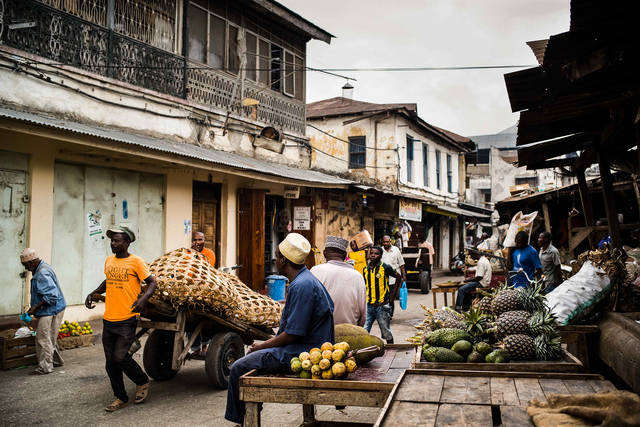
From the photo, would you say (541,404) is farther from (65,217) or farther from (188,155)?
(65,217)

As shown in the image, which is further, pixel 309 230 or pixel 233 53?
pixel 309 230

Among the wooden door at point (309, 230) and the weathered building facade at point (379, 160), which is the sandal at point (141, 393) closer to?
the wooden door at point (309, 230)

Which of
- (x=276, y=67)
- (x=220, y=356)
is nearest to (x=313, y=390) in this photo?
(x=220, y=356)

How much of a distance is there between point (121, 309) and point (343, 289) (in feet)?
7.67

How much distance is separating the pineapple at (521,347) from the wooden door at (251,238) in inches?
404

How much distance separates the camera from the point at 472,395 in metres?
2.75

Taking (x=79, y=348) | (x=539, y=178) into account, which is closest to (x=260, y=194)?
(x=79, y=348)

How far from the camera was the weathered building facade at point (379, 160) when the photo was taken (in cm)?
2080

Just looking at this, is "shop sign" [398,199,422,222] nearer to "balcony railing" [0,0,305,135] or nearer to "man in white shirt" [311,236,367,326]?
"balcony railing" [0,0,305,135]

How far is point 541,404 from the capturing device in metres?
2.43

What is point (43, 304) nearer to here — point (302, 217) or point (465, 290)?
point (465, 290)

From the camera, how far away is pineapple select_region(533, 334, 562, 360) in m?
3.59

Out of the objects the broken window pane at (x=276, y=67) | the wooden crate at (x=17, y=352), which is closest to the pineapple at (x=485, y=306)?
the wooden crate at (x=17, y=352)

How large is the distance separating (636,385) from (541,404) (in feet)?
6.37
